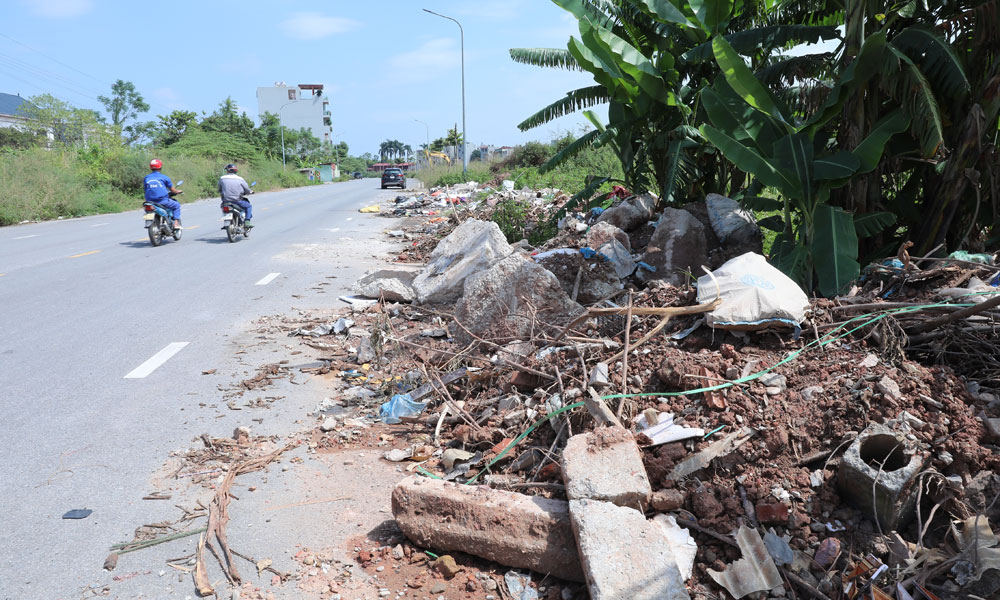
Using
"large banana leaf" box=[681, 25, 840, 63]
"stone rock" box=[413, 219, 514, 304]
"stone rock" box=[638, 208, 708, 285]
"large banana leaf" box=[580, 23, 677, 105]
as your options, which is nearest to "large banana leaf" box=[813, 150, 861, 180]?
"stone rock" box=[638, 208, 708, 285]

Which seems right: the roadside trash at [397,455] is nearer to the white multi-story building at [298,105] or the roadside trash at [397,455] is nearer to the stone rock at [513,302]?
the stone rock at [513,302]

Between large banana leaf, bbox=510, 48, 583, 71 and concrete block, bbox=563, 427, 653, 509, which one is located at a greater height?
large banana leaf, bbox=510, 48, 583, 71

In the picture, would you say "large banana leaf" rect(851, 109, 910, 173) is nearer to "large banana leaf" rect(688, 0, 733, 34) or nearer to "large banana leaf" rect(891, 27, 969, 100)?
"large banana leaf" rect(891, 27, 969, 100)

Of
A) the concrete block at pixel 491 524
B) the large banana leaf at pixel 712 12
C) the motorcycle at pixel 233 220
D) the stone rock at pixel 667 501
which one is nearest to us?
the concrete block at pixel 491 524

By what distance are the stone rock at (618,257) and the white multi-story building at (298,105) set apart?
115m

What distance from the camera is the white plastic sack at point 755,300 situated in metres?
4.17

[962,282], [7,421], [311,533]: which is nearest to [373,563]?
[311,533]

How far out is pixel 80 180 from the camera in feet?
82.5

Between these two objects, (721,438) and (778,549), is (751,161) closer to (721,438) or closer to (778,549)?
(721,438)

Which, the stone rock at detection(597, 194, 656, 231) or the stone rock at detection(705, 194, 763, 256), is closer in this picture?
the stone rock at detection(705, 194, 763, 256)

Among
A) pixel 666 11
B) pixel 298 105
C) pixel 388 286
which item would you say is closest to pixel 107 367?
pixel 388 286

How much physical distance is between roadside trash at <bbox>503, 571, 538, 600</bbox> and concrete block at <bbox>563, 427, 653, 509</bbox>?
17.8 inches

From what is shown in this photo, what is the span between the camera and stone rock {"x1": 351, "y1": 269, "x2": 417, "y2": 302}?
8117mm

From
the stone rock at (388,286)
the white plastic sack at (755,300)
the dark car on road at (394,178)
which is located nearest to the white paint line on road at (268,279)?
the stone rock at (388,286)
